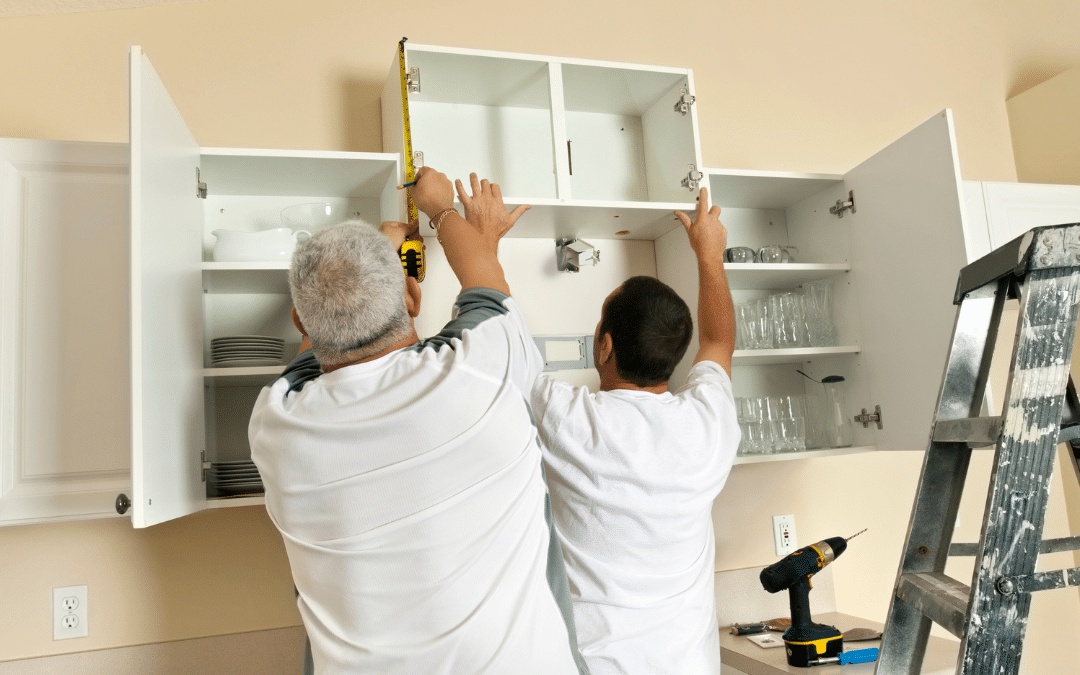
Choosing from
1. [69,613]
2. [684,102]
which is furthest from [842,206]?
[69,613]

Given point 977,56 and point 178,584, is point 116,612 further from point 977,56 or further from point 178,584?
point 977,56

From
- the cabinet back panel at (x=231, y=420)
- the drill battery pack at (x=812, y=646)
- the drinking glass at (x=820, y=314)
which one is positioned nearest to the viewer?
the drill battery pack at (x=812, y=646)

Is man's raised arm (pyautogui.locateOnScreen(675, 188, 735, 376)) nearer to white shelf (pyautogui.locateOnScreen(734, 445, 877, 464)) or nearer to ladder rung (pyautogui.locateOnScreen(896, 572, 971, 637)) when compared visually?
white shelf (pyautogui.locateOnScreen(734, 445, 877, 464))

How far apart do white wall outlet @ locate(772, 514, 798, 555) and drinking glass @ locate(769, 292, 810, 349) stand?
1.92 ft

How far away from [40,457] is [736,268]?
1.74m

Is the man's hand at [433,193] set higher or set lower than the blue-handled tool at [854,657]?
higher

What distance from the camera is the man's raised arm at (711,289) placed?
6.40 feet

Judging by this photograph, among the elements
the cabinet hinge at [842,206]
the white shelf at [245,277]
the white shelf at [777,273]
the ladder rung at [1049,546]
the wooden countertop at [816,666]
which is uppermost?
the cabinet hinge at [842,206]

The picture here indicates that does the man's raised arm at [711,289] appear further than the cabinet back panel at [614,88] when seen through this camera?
No

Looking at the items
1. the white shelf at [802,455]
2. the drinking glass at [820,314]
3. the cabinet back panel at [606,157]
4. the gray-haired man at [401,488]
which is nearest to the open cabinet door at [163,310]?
the gray-haired man at [401,488]

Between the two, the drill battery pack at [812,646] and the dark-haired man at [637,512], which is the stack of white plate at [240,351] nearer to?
the dark-haired man at [637,512]

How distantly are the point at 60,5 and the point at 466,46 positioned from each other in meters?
1.10

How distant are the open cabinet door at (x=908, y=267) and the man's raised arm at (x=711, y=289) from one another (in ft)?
1.51

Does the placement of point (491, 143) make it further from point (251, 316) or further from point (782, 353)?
point (782, 353)
